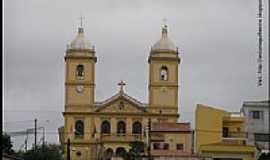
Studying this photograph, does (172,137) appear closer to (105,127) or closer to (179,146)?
(179,146)

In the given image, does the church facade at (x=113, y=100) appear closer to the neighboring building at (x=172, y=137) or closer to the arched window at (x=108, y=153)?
the arched window at (x=108, y=153)

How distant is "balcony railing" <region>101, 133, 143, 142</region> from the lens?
231 ft

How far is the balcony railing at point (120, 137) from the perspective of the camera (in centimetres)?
7053

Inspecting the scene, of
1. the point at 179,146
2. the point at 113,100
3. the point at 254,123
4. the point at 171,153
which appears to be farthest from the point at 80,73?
the point at 254,123

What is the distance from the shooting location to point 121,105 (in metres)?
74.1

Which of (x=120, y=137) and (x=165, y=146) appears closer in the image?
(x=165, y=146)

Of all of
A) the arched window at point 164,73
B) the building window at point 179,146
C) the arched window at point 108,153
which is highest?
the arched window at point 164,73

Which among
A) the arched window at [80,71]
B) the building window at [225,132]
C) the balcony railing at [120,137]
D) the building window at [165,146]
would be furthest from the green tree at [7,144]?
the arched window at [80,71]

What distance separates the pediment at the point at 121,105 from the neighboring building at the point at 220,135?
2102 cm

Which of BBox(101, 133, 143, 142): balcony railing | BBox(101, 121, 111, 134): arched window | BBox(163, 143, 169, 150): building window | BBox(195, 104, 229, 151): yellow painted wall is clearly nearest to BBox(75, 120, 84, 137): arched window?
BBox(101, 121, 111, 134): arched window

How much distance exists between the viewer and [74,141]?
7169 cm

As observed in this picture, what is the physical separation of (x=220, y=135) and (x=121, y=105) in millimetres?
24935

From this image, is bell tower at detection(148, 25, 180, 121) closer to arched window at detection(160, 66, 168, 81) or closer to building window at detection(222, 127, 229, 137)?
arched window at detection(160, 66, 168, 81)

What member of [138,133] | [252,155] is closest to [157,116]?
[138,133]
